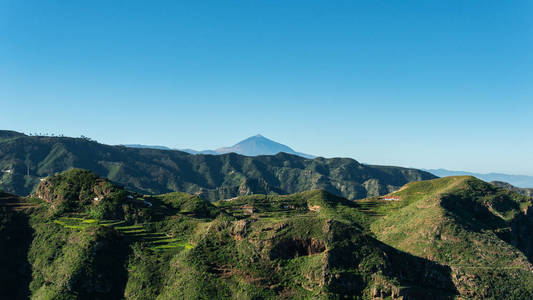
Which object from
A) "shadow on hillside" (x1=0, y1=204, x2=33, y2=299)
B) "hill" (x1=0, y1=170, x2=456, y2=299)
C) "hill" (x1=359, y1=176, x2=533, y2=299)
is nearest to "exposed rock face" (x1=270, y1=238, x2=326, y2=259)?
"hill" (x1=0, y1=170, x2=456, y2=299)

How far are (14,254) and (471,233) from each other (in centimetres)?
12366

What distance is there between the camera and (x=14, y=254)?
7981 centimetres

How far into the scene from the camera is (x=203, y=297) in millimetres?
Answer: 57812

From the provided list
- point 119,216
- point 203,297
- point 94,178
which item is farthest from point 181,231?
point 94,178

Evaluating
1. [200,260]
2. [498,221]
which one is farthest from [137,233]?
[498,221]

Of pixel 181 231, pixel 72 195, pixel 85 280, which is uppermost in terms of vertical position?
pixel 72 195

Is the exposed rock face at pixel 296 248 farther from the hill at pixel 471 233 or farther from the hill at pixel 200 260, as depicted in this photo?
the hill at pixel 471 233

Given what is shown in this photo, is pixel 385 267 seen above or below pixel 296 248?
below

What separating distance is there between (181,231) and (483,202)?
109 m

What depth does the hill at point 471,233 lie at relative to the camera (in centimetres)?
7050

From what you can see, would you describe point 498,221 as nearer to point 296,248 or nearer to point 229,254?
point 296,248

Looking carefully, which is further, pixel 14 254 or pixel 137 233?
pixel 137 233

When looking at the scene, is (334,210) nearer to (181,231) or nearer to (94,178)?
(181,231)

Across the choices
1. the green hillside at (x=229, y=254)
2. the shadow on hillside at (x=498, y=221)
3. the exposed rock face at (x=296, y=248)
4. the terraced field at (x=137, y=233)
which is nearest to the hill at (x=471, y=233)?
the shadow on hillside at (x=498, y=221)
